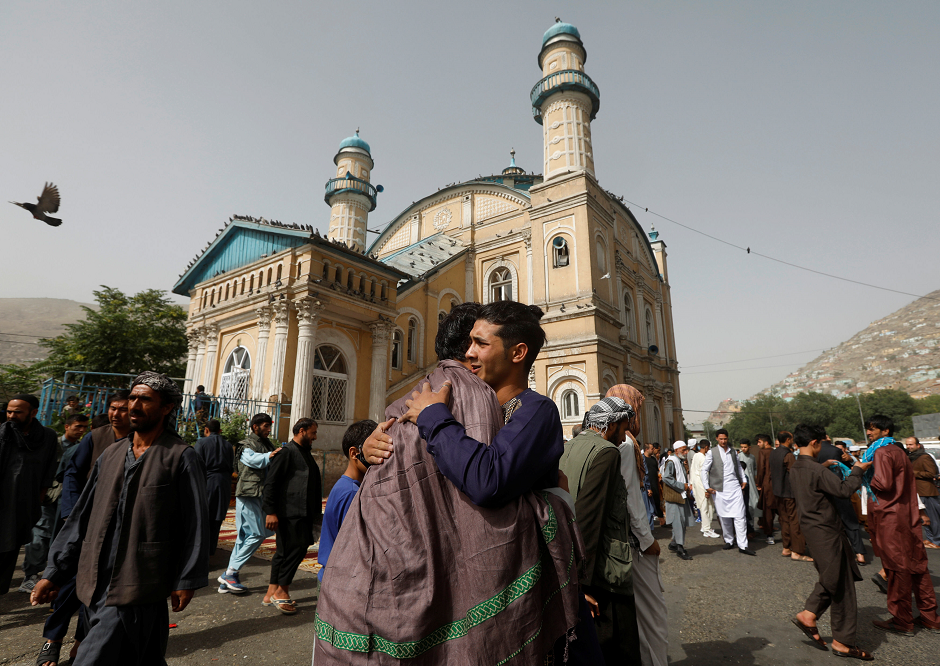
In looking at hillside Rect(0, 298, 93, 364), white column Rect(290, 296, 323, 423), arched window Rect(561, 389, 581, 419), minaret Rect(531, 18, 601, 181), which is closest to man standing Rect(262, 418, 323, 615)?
white column Rect(290, 296, 323, 423)

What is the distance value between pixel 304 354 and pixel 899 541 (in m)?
11.7

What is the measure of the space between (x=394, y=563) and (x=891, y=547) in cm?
519

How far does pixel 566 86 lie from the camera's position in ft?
69.8

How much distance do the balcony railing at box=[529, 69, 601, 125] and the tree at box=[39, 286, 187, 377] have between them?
67.1 ft

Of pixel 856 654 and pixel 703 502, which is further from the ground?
pixel 703 502

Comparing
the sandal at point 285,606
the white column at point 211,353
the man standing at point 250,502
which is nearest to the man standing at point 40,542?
the man standing at point 250,502

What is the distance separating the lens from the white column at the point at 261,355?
12664 millimetres

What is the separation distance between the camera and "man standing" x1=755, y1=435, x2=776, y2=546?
28.4 feet

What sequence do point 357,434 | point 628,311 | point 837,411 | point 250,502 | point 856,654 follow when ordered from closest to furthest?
point 357,434
point 856,654
point 250,502
point 628,311
point 837,411

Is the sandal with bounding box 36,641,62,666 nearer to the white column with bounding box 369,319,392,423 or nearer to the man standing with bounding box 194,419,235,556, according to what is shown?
the man standing with bounding box 194,419,235,556

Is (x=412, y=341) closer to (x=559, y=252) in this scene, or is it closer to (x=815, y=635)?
(x=559, y=252)

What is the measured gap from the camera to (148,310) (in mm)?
24047

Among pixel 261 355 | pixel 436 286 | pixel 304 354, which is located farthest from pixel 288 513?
pixel 436 286

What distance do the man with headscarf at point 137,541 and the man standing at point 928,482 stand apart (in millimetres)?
9864
